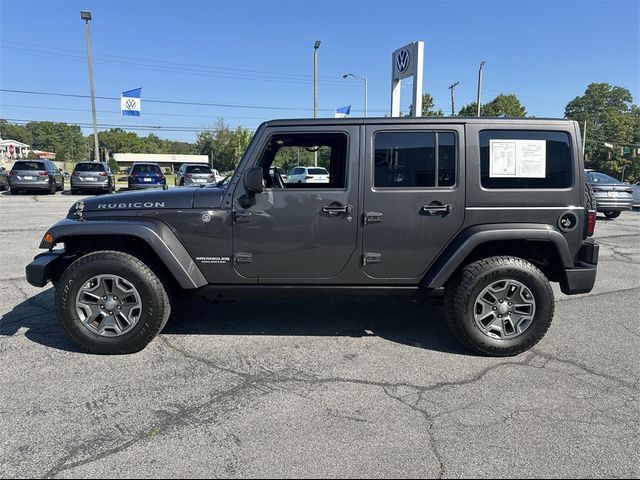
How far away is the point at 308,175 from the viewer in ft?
13.4

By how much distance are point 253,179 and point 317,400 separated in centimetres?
170

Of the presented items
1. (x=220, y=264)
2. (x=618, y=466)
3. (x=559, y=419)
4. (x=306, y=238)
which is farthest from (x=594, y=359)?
(x=220, y=264)

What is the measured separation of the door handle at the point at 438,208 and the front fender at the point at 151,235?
6.56 feet

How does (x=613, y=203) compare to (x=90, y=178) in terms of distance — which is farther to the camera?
(x=90, y=178)

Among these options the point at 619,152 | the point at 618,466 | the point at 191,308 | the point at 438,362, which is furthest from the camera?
the point at 619,152

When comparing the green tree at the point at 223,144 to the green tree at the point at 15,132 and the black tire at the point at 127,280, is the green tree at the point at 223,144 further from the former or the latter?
the green tree at the point at 15,132

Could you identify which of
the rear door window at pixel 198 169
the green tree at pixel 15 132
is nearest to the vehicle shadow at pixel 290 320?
the rear door window at pixel 198 169

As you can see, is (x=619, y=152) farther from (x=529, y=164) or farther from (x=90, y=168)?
(x=529, y=164)

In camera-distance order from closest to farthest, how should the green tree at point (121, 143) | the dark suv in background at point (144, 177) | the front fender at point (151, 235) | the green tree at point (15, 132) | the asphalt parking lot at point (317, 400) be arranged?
the asphalt parking lot at point (317, 400)
the front fender at point (151, 235)
the dark suv in background at point (144, 177)
the green tree at point (121, 143)
the green tree at point (15, 132)

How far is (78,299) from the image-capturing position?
3.65 metres

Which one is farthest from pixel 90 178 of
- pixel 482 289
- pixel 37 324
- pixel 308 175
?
pixel 482 289

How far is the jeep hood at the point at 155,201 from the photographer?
371cm

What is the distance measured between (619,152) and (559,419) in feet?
201

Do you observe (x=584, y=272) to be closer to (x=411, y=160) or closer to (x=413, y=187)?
(x=413, y=187)
